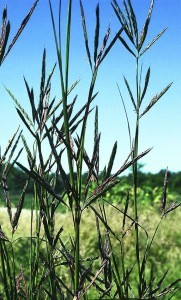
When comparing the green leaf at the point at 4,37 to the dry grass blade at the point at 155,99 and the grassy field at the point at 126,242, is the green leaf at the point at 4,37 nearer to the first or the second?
the dry grass blade at the point at 155,99

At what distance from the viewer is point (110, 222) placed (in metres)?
8.17

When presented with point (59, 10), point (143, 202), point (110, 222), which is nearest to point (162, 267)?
point (110, 222)

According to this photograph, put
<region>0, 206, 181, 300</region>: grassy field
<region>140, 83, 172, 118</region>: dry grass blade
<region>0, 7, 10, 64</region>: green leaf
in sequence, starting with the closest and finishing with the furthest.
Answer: <region>0, 7, 10, 64</region>: green leaf, <region>140, 83, 172, 118</region>: dry grass blade, <region>0, 206, 181, 300</region>: grassy field

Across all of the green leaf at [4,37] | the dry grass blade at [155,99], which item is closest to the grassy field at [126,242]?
the dry grass blade at [155,99]

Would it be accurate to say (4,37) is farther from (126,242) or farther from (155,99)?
(126,242)

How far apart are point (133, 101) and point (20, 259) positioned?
18.9 ft

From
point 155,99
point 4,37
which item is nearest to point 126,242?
point 155,99

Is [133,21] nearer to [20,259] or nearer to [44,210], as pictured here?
[44,210]

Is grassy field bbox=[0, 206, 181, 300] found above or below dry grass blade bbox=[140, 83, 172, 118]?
below

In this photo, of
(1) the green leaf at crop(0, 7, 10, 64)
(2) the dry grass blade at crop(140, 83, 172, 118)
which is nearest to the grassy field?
(2) the dry grass blade at crop(140, 83, 172, 118)

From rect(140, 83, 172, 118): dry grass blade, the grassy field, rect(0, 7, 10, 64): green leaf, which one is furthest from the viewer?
the grassy field

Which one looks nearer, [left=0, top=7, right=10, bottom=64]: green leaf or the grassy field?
[left=0, top=7, right=10, bottom=64]: green leaf

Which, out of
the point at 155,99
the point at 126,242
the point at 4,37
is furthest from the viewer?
the point at 126,242

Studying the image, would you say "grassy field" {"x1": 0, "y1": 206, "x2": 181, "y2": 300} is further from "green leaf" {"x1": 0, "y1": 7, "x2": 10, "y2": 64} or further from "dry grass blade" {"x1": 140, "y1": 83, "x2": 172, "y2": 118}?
"green leaf" {"x1": 0, "y1": 7, "x2": 10, "y2": 64}
